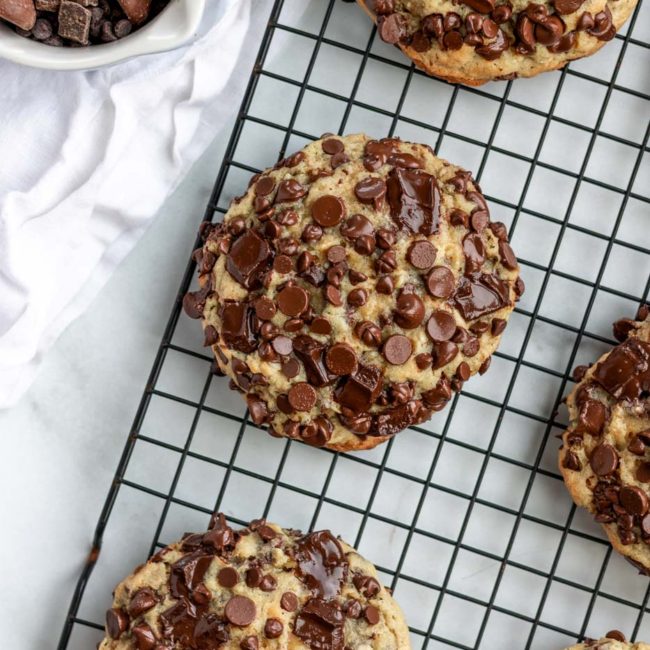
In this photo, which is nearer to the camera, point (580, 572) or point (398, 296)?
point (398, 296)

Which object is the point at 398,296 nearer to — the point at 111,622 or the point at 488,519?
the point at 488,519

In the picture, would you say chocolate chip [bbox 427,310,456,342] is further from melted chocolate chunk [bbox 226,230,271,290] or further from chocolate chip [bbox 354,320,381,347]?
melted chocolate chunk [bbox 226,230,271,290]

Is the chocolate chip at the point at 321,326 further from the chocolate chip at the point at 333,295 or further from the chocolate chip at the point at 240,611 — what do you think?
the chocolate chip at the point at 240,611

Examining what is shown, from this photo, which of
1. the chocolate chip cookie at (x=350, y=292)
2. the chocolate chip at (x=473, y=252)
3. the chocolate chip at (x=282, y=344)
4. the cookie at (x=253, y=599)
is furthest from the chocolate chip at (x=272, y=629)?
the chocolate chip at (x=473, y=252)

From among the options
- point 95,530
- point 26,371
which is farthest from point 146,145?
point 95,530

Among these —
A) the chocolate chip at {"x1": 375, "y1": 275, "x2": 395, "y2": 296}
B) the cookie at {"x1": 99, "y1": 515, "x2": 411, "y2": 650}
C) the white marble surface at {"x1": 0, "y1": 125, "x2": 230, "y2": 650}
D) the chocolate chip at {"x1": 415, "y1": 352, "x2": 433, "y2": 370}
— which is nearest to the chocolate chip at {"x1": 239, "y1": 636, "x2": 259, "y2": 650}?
the cookie at {"x1": 99, "y1": 515, "x2": 411, "y2": 650}

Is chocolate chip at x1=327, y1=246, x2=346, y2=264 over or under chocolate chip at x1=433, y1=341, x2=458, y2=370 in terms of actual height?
over
